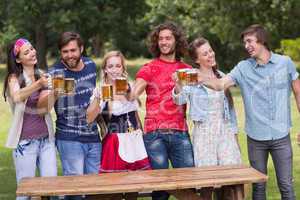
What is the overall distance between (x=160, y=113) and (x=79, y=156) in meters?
0.86

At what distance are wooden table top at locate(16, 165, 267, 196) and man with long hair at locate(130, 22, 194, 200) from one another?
33cm

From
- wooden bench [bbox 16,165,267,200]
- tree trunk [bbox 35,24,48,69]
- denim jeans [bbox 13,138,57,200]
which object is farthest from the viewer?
tree trunk [bbox 35,24,48,69]

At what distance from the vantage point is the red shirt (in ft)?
19.2

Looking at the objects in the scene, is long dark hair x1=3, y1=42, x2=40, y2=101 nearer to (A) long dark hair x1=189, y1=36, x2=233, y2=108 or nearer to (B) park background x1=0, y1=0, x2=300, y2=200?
(A) long dark hair x1=189, y1=36, x2=233, y2=108

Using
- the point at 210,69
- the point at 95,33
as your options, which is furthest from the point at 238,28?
the point at 210,69

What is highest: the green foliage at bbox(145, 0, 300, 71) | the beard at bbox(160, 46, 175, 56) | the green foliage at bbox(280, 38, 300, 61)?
the green foliage at bbox(145, 0, 300, 71)

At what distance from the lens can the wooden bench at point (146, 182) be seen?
494cm

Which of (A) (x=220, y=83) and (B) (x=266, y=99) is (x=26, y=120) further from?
(B) (x=266, y=99)

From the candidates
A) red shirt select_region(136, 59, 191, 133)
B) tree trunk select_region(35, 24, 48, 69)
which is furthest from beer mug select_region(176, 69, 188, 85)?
tree trunk select_region(35, 24, 48, 69)

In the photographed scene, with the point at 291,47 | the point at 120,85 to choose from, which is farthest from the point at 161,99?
the point at 291,47

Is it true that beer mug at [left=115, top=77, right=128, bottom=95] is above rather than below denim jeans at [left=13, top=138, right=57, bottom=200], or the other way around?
above

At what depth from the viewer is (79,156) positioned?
582 centimetres

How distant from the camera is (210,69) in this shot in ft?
20.2

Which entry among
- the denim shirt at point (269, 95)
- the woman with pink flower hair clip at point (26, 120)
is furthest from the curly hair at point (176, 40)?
the woman with pink flower hair clip at point (26, 120)
